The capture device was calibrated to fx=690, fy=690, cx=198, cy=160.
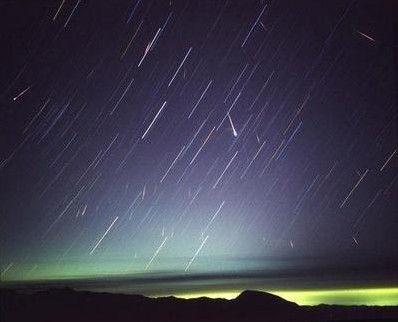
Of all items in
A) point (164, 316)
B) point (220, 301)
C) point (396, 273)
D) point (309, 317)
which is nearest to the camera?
point (309, 317)

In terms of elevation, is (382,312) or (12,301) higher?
(382,312)

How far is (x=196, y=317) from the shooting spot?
4106cm

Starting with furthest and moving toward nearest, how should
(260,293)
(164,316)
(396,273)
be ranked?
(396,273) < (260,293) < (164,316)

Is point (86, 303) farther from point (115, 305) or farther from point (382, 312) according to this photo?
point (382, 312)

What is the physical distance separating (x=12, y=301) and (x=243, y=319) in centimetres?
1456

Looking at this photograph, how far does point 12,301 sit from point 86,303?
22.6 ft

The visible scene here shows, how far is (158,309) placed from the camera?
43.8m

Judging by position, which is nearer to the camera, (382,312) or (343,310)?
(382,312)

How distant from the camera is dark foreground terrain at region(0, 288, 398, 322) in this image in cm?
3869

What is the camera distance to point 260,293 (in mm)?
56188

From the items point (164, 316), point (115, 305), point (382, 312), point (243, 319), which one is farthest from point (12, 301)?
point (382, 312)

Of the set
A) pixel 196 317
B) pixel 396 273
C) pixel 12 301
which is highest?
pixel 396 273

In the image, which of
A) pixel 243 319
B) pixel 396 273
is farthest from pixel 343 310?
pixel 396 273

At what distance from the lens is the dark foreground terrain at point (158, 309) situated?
3869cm
